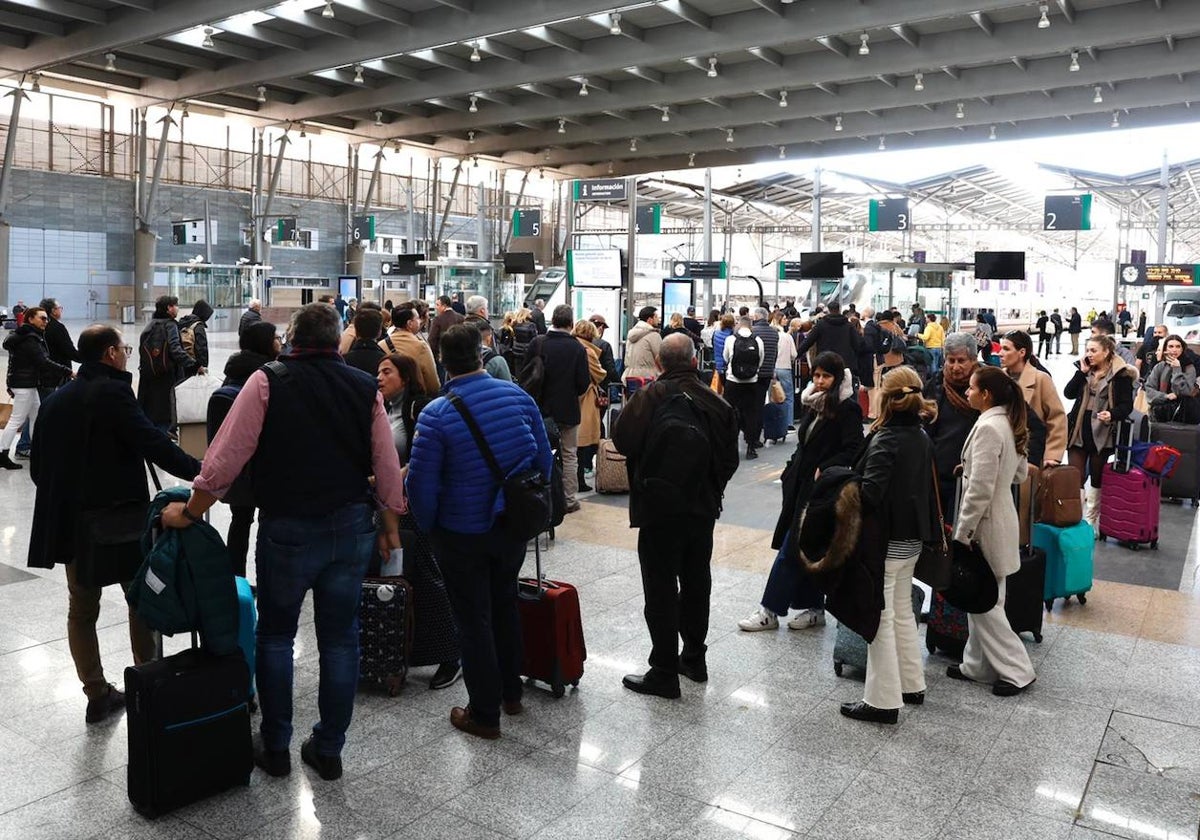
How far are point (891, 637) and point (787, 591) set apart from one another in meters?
1.16

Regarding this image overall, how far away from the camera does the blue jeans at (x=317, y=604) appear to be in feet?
11.2

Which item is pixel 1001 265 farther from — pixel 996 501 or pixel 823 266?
pixel 996 501

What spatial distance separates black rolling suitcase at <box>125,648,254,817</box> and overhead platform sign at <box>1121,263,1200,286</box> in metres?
29.5

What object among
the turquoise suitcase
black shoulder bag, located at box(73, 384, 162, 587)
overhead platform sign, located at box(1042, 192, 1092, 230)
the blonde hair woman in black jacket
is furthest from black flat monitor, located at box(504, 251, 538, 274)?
black shoulder bag, located at box(73, 384, 162, 587)

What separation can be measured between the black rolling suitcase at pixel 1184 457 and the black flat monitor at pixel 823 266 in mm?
15390

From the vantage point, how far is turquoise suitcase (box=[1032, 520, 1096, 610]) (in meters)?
5.55

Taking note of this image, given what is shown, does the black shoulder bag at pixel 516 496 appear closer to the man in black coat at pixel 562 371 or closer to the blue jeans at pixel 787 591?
the blue jeans at pixel 787 591

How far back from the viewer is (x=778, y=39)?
54.0 feet

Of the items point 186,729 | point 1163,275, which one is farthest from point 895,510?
point 1163,275

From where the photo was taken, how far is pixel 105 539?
382 centimetres

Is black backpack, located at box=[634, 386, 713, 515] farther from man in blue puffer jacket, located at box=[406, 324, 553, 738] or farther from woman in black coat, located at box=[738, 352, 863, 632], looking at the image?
woman in black coat, located at box=[738, 352, 863, 632]

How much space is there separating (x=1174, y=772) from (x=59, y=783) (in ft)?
13.2

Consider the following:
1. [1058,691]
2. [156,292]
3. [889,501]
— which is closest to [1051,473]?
[1058,691]

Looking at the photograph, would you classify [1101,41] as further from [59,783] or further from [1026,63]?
[59,783]
